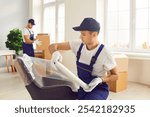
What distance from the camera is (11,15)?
7.02 metres

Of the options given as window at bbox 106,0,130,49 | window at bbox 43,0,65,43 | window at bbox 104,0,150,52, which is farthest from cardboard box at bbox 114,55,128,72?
window at bbox 43,0,65,43

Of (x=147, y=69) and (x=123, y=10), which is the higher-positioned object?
(x=123, y=10)

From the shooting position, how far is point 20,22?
7344mm

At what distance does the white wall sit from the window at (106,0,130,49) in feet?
11.6

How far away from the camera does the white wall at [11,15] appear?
6797 millimetres

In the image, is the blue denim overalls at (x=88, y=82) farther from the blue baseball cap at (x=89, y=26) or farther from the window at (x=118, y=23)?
the window at (x=118, y=23)

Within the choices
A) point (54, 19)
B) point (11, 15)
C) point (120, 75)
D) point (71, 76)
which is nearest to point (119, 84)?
point (120, 75)

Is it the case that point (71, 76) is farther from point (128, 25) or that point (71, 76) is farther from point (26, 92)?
point (128, 25)

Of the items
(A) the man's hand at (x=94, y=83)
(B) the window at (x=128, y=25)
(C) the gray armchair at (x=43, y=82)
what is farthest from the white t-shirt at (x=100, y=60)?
(B) the window at (x=128, y=25)

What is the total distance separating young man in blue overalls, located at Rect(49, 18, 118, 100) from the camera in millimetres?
→ 1479

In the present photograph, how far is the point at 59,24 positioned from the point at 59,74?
18.1 feet

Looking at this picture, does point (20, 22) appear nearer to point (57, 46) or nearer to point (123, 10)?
point (123, 10)

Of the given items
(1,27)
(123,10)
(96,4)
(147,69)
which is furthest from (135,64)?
(1,27)

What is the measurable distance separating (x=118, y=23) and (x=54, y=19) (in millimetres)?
2860
